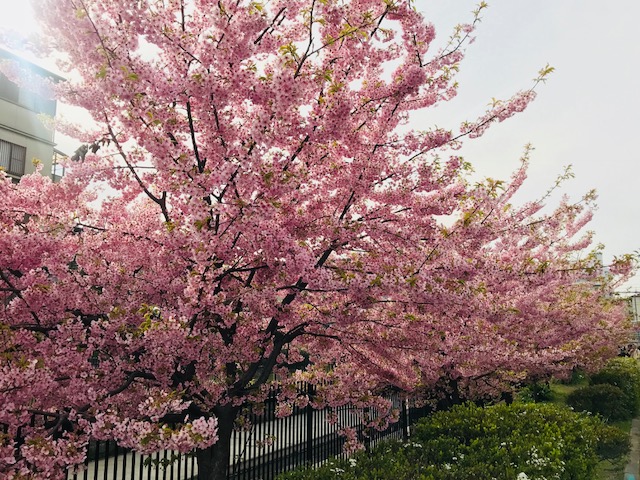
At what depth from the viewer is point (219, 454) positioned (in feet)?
21.5

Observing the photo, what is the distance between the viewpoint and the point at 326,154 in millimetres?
6645

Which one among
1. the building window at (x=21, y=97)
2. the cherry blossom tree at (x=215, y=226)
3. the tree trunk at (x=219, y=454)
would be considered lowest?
the tree trunk at (x=219, y=454)

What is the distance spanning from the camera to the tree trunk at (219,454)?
6480 millimetres

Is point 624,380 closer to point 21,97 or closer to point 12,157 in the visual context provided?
point 12,157

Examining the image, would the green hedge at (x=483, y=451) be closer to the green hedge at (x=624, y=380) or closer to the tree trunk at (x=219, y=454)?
the tree trunk at (x=219, y=454)

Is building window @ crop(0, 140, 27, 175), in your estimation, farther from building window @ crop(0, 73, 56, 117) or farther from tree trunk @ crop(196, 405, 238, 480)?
tree trunk @ crop(196, 405, 238, 480)

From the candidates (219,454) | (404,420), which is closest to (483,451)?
(219,454)

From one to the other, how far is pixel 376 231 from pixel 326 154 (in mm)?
1261

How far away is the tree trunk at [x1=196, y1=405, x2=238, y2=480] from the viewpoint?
6.48 metres

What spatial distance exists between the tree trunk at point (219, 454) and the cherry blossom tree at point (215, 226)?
0.02 metres

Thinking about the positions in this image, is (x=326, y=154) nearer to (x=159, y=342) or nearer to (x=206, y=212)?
(x=206, y=212)

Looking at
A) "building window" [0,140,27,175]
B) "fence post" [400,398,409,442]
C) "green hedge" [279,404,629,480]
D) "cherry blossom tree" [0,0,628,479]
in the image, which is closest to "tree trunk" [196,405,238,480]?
"cherry blossom tree" [0,0,628,479]

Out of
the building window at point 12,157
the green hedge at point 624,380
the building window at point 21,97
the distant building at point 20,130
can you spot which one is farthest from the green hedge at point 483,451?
the building window at point 12,157

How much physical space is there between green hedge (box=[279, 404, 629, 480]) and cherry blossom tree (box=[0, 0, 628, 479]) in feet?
5.87
